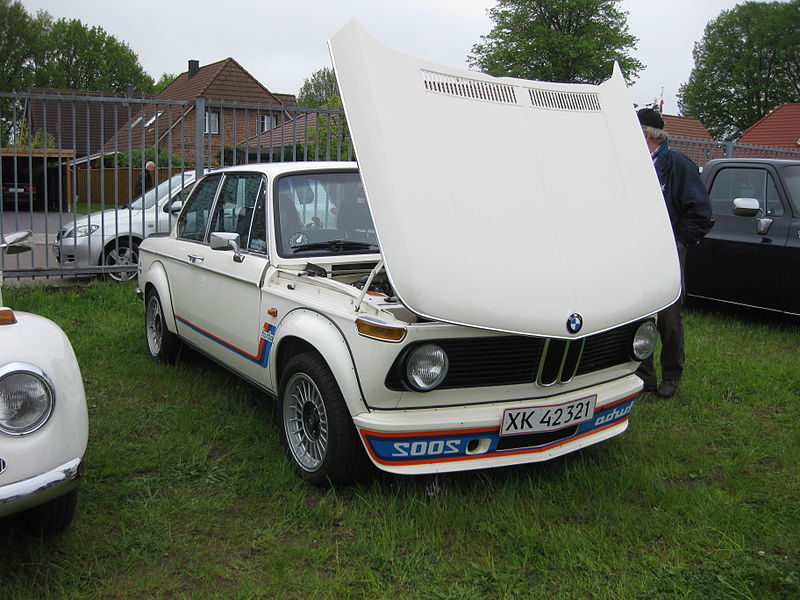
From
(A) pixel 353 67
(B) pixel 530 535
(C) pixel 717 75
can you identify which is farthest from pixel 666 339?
(C) pixel 717 75

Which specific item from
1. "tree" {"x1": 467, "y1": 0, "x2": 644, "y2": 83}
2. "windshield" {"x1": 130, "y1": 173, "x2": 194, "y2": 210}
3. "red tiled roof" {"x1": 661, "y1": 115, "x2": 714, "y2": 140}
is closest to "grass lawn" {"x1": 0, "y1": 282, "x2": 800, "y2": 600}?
"windshield" {"x1": 130, "y1": 173, "x2": 194, "y2": 210}

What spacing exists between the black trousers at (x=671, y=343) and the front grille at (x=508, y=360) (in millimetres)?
1734

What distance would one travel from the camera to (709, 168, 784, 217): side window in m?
7.55

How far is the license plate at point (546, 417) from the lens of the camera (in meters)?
3.49

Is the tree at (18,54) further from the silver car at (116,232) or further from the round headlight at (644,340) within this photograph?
the round headlight at (644,340)

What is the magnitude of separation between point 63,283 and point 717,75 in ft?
182

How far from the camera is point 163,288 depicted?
5.75 meters

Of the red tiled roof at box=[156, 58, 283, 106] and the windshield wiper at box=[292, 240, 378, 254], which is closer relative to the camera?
the windshield wiper at box=[292, 240, 378, 254]

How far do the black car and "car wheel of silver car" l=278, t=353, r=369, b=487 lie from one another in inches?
201

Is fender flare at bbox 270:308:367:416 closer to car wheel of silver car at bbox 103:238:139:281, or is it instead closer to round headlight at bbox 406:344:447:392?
round headlight at bbox 406:344:447:392

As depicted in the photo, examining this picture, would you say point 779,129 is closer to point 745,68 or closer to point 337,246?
point 745,68

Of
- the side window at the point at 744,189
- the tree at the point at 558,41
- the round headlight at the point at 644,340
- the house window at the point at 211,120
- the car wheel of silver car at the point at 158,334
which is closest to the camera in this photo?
the round headlight at the point at 644,340

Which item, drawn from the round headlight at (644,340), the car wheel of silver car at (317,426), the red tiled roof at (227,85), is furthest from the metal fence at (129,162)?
the red tiled roof at (227,85)

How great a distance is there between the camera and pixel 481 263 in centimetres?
320
